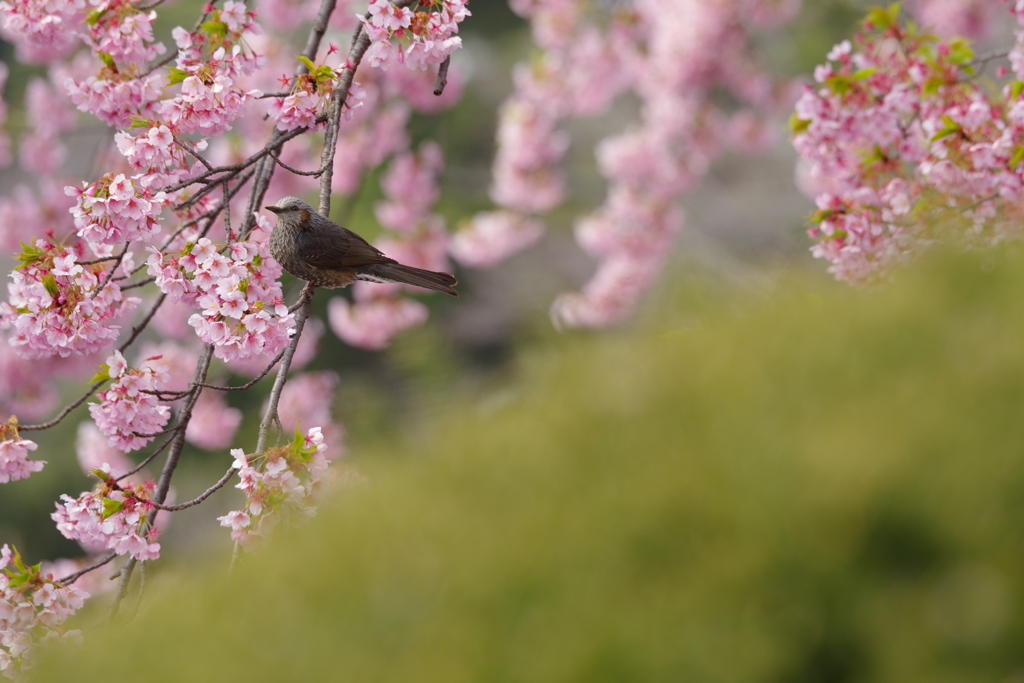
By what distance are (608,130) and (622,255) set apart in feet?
28.7

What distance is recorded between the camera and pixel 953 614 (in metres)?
1.28

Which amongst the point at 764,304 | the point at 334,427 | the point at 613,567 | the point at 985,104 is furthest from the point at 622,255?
the point at 613,567

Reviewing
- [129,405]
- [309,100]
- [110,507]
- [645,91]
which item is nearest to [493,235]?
[645,91]

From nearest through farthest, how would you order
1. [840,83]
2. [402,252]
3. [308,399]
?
[840,83] < [308,399] < [402,252]

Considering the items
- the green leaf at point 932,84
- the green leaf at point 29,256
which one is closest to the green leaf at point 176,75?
the green leaf at point 29,256

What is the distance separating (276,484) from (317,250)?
1216mm

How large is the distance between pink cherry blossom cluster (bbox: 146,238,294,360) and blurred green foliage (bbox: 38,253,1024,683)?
1116 millimetres

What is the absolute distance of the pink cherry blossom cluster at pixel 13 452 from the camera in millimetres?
3004

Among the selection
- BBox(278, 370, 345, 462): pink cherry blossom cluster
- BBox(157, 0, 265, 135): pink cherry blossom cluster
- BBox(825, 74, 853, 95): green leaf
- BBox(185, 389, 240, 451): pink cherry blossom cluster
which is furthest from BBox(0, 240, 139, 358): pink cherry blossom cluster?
BBox(185, 389, 240, 451): pink cherry blossom cluster

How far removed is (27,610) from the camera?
110 inches

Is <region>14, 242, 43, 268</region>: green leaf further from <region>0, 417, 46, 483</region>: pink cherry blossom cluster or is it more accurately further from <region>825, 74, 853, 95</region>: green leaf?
<region>825, 74, 853, 95</region>: green leaf

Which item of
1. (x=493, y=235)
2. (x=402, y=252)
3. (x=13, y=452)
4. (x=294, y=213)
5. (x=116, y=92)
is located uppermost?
(x=493, y=235)

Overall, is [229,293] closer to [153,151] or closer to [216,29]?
[153,151]

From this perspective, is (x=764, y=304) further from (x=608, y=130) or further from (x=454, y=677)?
(x=608, y=130)
